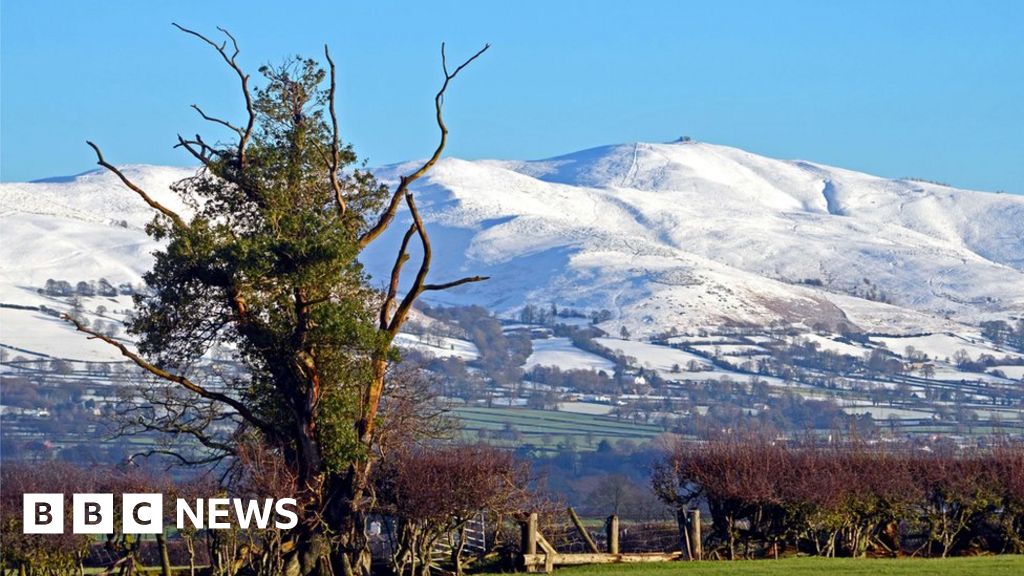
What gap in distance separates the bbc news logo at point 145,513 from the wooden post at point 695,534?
1033 cm

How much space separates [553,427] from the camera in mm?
154375

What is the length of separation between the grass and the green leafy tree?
18.6 ft

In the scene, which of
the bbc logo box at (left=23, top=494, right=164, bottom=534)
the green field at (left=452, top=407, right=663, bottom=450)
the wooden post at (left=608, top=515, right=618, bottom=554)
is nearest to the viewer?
the bbc logo box at (left=23, top=494, right=164, bottom=534)

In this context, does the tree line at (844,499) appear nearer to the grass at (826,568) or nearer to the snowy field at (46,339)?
the grass at (826,568)

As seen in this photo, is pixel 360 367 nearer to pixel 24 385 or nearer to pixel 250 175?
pixel 250 175

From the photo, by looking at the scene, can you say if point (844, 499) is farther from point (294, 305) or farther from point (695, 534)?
point (294, 305)

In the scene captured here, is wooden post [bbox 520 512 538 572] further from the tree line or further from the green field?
the green field

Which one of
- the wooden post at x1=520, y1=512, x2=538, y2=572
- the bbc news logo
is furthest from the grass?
Answer: the bbc news logo

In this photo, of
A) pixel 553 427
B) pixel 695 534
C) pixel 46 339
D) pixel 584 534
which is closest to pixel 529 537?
pixel 584 534

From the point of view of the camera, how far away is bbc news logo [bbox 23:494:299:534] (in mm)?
36125

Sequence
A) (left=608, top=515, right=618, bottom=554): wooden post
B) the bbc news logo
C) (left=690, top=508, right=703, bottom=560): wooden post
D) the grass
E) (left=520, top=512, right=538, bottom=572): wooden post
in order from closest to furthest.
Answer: the grass → the bbc news logo → (left=520, top=512, right=538, bottom=572): wooden post → (left=608, top=515, right=618, bottom=554): wooden post → (left=690, top=508, right=703, bottom=560): wooden post

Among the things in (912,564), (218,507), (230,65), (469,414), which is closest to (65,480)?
(218,507)

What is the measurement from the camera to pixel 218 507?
119 feet

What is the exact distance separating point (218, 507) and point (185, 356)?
5.10 meters
